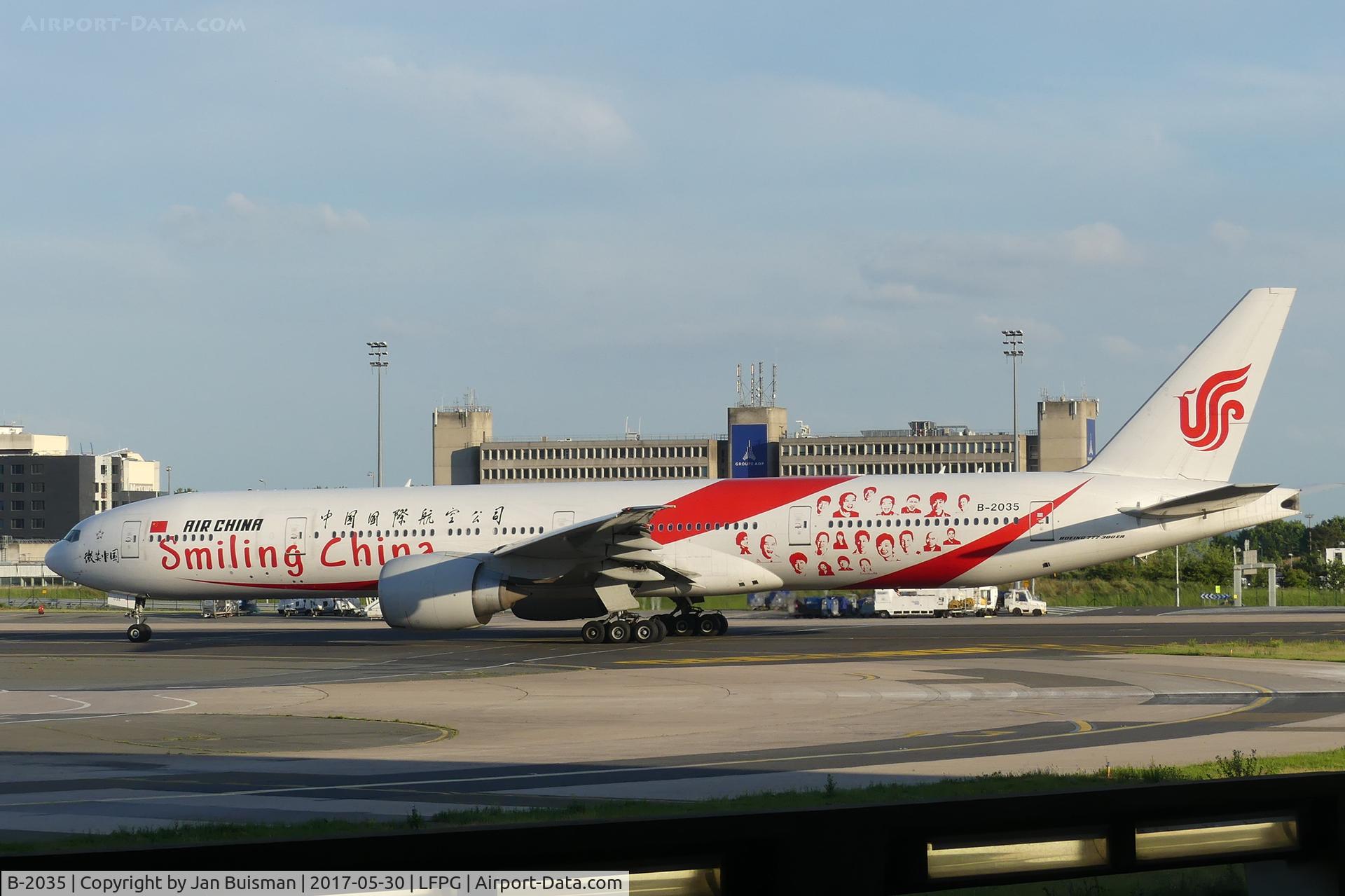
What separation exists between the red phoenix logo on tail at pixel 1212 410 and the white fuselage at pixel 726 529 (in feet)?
3.83

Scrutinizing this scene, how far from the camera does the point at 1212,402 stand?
32062 mm

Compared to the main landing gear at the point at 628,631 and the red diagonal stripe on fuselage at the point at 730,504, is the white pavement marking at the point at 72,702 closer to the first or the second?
the main landing gear at the point at 628,631

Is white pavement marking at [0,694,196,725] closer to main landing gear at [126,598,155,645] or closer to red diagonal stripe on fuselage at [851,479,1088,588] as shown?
red diagonal stripe on fuselage at [851,479,1088,588]

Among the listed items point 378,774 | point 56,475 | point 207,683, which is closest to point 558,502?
point 207,683

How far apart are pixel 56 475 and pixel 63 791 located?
157m

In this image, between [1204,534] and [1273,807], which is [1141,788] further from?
[1204,534]

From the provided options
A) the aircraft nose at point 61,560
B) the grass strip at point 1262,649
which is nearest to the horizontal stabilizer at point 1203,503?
the grass strip at point 1262,649

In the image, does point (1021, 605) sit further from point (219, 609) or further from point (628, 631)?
point (219, 609)

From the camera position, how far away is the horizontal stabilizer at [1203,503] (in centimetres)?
2961

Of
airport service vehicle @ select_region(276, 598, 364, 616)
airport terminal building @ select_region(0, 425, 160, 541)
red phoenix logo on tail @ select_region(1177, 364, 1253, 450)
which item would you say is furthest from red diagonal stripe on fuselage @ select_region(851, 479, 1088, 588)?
airport terminal building @ select_region(0, 425, 160, 541)

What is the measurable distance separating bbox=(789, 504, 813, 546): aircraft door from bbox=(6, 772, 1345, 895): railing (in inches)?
1105

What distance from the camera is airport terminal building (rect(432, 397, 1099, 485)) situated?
137250mm

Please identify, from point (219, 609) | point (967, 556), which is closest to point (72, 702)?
point (967, 556)

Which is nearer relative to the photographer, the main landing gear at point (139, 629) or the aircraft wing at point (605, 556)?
the aircraft wing at point (605, 556)
